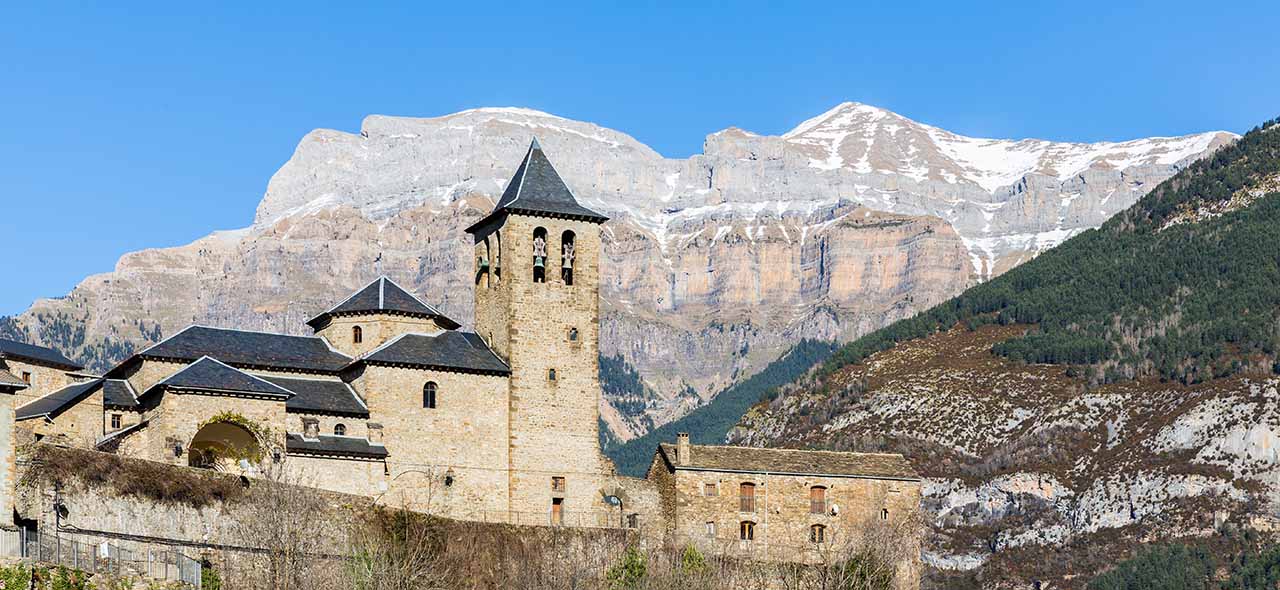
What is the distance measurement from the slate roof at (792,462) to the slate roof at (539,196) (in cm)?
1075

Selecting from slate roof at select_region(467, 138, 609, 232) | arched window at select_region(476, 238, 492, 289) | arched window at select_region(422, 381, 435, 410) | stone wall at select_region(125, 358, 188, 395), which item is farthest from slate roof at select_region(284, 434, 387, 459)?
slate roof at select_region(467, 138, 609, 232)

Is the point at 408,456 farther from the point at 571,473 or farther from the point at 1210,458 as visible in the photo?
the point at 1210,458

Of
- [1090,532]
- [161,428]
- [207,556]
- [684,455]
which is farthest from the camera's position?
[1090,532]

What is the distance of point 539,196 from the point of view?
79.0m

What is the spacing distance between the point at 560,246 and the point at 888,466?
1684 cm

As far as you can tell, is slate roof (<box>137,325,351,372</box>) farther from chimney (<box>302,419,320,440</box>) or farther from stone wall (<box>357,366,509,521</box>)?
chimney (<box>302,419,320,440</box>)

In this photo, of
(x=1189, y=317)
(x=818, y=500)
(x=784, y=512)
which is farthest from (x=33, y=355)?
(x=1189, y=317)

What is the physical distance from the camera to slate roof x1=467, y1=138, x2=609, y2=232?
3076 inches

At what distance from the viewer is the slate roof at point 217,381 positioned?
218ft

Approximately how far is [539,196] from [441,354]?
8.80m

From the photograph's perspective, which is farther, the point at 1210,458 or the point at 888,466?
the point at 1210,458

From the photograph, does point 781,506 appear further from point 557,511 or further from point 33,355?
point 33,355

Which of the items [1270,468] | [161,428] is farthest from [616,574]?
[1270,468]

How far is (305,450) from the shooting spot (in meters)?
68.8
